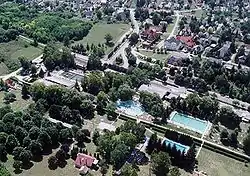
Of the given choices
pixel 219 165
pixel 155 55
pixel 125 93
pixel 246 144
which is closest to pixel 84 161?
pixel 125 93

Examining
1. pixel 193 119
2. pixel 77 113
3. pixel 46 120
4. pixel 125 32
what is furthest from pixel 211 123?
pixel 125 32

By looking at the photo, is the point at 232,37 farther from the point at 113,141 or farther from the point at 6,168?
the point at 6,168

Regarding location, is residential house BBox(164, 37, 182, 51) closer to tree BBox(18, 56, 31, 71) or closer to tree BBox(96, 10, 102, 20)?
tree BBox(96, 10, 102, 20)

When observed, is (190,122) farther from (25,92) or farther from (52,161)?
(25,92)

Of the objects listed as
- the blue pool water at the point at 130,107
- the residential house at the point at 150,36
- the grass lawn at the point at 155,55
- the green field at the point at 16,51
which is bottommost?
the green field at the point at 16,51

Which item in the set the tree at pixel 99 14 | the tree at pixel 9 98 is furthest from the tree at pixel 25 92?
the tree at pixel 99 14

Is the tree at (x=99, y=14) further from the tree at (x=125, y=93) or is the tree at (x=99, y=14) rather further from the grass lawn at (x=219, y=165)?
the grass lawn at (x=219, y=165)
